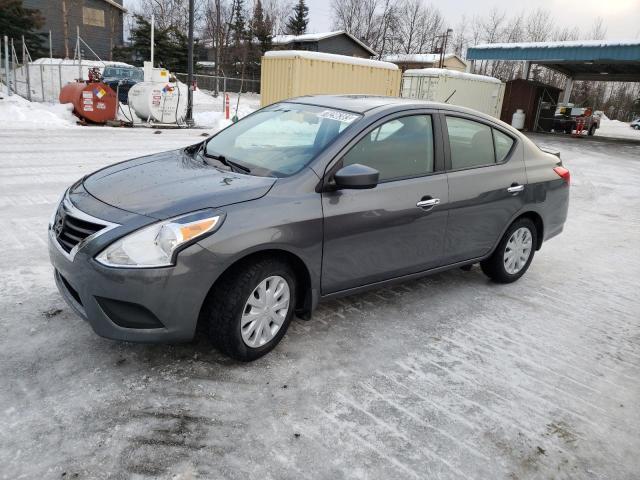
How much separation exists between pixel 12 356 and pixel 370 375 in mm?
2143

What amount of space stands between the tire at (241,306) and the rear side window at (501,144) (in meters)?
2.43

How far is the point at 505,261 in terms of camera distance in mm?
4852

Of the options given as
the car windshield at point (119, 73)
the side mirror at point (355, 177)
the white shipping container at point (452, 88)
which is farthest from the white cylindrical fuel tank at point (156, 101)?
the side mirror at point (355, 177)

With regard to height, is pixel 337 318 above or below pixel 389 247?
below

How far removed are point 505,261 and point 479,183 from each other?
954 millimetres

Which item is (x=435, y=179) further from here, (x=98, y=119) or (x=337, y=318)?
(x=98, y=119)

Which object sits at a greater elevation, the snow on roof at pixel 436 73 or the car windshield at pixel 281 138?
the snow on roof at pixel 436 73

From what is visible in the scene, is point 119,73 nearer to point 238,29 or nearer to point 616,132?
point 238,29

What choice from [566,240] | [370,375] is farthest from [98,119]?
[370,375]

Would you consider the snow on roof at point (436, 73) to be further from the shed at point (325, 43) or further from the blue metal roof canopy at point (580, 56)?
the shed at point (325, 43)

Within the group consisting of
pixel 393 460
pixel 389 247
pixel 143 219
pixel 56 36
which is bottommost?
pixel 393 460

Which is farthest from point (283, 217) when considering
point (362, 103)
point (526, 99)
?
point (526, 99)

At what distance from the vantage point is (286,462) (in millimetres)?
2449

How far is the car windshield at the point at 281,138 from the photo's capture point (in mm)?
3521
